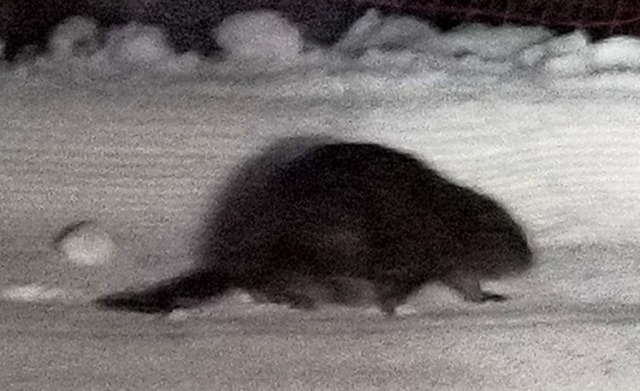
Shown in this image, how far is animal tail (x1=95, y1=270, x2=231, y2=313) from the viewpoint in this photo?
723 mm

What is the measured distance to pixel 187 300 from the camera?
0.72m

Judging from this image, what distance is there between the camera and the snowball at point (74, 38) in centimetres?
79

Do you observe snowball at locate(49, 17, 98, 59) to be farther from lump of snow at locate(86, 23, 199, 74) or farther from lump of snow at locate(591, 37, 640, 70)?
lump of snow at locate(591, 37, 640, 70)

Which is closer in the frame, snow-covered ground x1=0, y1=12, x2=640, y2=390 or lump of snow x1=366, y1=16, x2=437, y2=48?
snow-covered ground x1=0, y1=12, x2=640, y2=390

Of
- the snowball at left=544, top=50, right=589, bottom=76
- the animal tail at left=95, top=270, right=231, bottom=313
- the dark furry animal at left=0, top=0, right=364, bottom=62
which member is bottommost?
the animal tail at left=95, top=270, right=231, bottom=313

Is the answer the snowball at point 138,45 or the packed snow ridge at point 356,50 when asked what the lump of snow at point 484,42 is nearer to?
the packed snow ridge at point 356,50

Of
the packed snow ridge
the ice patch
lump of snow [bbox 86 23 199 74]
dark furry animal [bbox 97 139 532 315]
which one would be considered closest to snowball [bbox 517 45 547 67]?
the packed snow ridge

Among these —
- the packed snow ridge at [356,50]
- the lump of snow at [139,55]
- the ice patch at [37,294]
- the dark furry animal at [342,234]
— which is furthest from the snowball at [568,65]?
the ice patch at [37,294]

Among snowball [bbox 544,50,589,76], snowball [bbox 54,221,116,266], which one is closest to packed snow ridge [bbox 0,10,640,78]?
snowball [bbox 544,50,589,76]

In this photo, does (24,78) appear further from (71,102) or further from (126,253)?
(126,253)

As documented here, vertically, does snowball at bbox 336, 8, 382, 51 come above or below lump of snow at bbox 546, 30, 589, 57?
above

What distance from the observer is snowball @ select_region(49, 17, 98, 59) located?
0.79m

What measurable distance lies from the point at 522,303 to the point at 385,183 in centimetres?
13

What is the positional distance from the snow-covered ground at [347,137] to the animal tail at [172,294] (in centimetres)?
1
